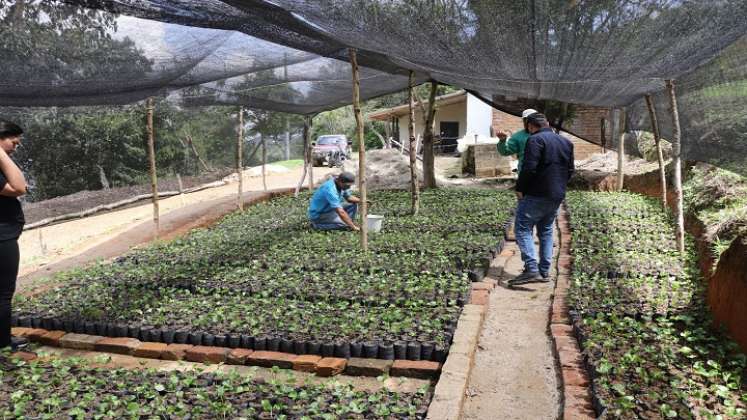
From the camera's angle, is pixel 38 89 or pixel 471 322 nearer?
pixel 471 322

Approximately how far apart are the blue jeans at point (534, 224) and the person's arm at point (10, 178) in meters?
4.13

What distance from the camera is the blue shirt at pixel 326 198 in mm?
7414

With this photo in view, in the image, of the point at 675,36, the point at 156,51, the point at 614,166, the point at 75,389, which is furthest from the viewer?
the point at 614,166

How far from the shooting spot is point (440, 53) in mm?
5629

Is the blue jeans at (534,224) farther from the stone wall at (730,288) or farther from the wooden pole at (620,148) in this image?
the wooden pole at (620,148)

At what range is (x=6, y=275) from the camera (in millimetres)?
3695

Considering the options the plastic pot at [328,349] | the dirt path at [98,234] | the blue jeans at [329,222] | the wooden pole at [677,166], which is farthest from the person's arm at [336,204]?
the wooden pole at [677,166]

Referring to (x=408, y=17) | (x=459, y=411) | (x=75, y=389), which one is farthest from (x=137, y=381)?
(x=408, y=17)

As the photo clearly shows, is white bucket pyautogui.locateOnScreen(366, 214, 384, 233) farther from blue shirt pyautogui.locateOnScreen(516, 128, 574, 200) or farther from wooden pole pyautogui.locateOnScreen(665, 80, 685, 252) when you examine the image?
wooden pole pyautogui.locateOnScreen(665, 80, 685, 252)

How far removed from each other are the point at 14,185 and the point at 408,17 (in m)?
3.17

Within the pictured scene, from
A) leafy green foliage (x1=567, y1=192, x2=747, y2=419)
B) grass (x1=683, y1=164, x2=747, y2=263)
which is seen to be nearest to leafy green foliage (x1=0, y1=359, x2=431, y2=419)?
leafy green foliage (x1=567, y1=192, x2=747, y2=419)

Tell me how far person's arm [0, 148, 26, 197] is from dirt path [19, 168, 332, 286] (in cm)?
338

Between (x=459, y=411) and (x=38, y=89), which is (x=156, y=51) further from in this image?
(x=459, y=411)

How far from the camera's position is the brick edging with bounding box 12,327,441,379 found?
357 centimetres
